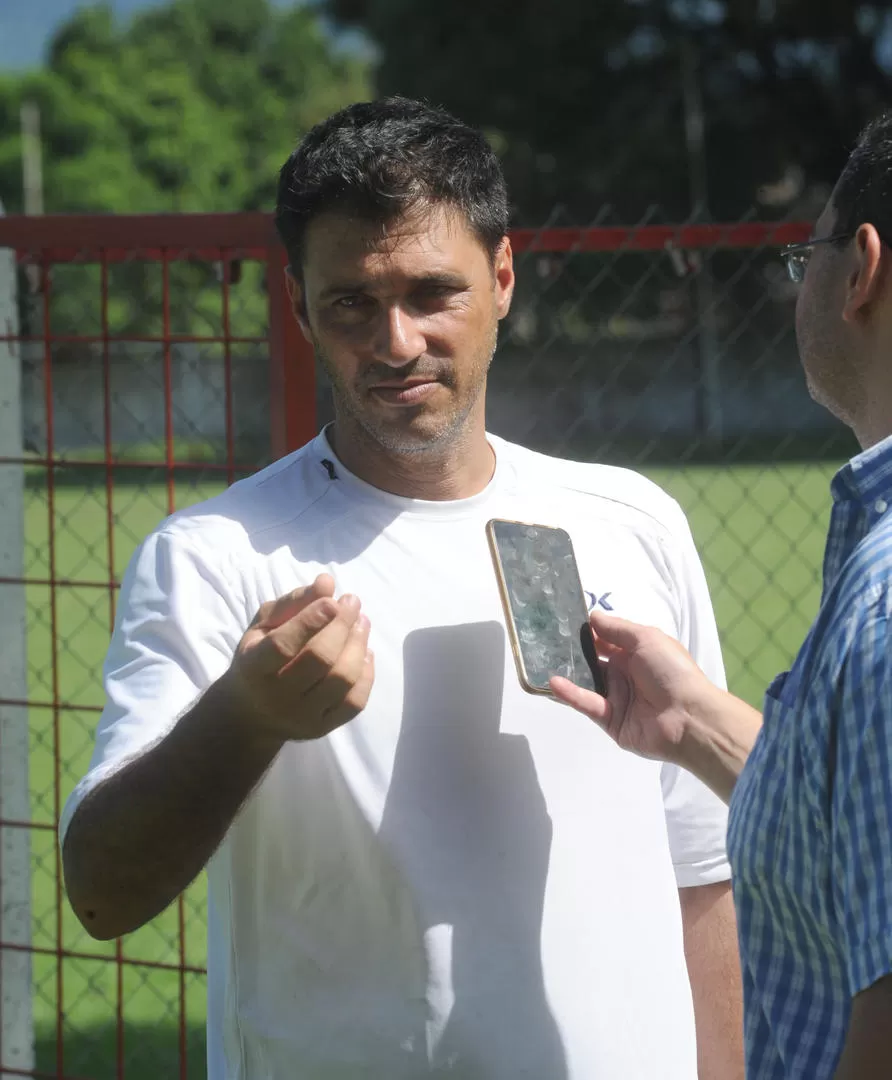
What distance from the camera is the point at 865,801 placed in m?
1.24

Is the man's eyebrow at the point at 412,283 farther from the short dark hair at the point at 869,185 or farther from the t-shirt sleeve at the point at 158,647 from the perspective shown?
the short dark hair at the point at 869,185

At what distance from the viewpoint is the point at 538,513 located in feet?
7.11

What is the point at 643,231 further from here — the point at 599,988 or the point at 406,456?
the point at 599,988

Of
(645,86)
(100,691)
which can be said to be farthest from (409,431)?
(645,86)

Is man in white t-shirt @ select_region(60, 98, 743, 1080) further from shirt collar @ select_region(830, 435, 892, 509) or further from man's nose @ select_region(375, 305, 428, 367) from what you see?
shirt collar @ select_region(830, 435, 892, 509)

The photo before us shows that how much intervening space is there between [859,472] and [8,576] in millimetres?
2387

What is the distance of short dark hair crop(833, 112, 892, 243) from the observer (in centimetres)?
163

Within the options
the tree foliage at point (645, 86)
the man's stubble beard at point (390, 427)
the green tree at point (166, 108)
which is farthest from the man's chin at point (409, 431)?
the green tree at point (166, 108)

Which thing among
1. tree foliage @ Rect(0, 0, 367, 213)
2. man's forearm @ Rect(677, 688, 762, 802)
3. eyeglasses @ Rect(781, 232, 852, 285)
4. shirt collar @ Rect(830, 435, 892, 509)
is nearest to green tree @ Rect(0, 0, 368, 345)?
tree foliage @ Rect(0, 0, 367, 213)

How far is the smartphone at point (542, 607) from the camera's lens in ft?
6.36

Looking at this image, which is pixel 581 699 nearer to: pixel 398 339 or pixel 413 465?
pixel 413 465

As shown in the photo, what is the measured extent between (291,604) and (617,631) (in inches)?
24.3

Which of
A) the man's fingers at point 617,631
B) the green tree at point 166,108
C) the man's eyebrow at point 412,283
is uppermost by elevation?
the green tree at point 166,108

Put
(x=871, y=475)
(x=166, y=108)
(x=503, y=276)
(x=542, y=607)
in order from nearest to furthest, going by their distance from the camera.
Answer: (x=871, y=475), (x=542, y=607), (x=503, y=276), (x=166, y=108)
